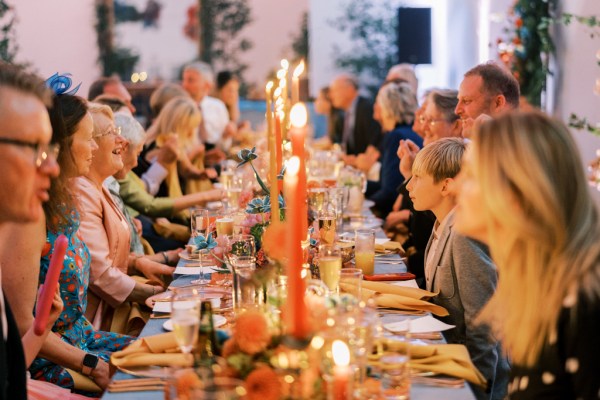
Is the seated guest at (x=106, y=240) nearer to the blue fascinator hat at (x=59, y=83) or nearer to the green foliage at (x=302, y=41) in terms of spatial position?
the blue fascinator hat at (x=59, y=83)

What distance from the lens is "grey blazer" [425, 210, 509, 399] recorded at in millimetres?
2494

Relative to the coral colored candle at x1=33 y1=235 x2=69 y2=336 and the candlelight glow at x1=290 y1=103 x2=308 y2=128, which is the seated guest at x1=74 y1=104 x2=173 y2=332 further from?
the candlelight glow at x1=290 y1=103 x2=308 y2=128

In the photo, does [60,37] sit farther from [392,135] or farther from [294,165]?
[294,165]

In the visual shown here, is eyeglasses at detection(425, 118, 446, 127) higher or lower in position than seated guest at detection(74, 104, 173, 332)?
higher

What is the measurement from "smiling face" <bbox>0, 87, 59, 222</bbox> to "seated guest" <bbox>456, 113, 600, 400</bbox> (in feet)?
3.08

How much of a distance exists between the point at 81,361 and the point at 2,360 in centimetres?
83

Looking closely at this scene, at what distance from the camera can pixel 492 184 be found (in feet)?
5.18

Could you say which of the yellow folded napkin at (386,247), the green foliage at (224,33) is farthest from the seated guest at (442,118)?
the green foliage at (224,33)

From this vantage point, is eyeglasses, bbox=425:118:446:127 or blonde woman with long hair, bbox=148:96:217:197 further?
blonde woman with long hair, bbox=148:96:217:197

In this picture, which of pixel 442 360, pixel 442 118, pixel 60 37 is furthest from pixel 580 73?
pixel 60 37

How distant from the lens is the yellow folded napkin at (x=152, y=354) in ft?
6.52

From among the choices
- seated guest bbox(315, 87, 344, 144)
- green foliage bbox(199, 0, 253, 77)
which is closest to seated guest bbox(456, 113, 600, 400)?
seated guest bbox(315, 87, 344, 144)

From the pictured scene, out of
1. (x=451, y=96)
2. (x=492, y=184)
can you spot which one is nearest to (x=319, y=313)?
(x=492, y=184)

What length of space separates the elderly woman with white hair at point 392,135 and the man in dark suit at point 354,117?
198cm
